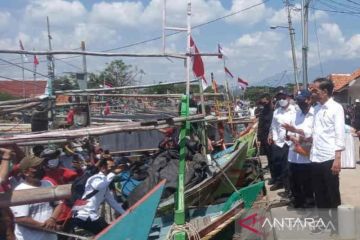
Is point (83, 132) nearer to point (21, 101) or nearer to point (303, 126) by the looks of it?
point (21, 101)

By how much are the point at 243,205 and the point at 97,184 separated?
174 centimetres

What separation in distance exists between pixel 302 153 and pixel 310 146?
0.13 metres

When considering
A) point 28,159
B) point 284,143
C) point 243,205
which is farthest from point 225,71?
point 28,159

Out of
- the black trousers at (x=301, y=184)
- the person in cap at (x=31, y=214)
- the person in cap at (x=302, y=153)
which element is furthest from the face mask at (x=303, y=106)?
the person in cap at (x=31, y=214)

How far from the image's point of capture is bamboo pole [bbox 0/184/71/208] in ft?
11.5

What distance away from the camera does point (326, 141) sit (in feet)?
18.5

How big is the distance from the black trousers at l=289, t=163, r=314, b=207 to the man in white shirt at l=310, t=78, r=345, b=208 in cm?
61

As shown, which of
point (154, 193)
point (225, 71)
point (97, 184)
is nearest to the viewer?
point (154, 193)

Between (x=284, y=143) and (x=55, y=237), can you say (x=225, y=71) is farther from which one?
(x=55, y=237)

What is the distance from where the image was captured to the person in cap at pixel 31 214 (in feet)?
14.8

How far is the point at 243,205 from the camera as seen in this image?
19.6 ft

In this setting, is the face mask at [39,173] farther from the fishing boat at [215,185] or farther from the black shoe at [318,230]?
the black shoe at [318,230]

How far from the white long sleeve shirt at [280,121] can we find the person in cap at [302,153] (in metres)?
1.11

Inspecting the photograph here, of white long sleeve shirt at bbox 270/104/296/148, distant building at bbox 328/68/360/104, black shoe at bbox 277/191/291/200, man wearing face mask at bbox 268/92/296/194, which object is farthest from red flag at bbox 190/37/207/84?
distant building at bbox 328/68/360/104
